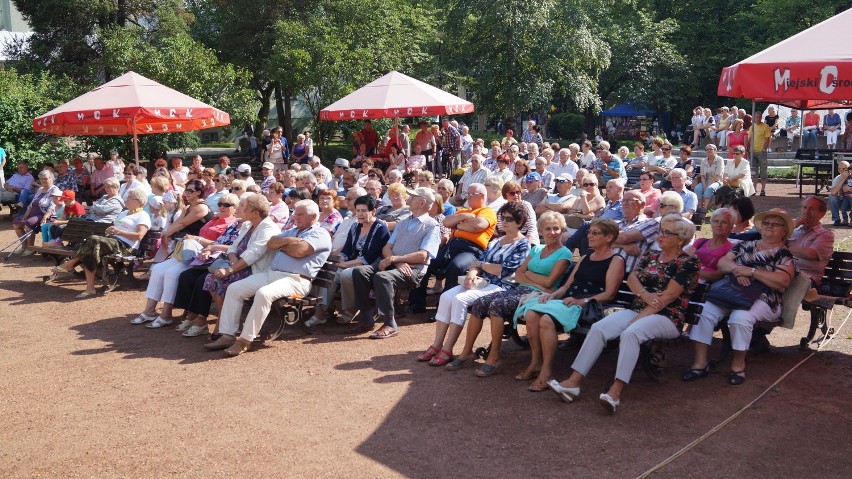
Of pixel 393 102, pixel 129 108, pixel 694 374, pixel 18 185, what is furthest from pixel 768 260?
pixel 18 185

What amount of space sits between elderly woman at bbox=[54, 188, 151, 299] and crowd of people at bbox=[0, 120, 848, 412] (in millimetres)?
17

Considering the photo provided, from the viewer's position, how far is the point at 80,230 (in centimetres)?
1066

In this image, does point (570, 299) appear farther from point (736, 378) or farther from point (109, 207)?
point (109, 207)

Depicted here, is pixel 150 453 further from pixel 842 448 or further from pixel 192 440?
pixel 842 448

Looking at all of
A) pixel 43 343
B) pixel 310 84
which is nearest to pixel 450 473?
pixel 43 343

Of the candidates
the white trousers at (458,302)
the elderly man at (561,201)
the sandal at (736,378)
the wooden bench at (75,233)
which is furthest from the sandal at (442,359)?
the wooden bench at (75,233)

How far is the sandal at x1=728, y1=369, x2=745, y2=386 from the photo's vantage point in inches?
237

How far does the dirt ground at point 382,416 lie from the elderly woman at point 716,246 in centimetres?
76

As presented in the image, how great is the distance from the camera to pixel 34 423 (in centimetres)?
593

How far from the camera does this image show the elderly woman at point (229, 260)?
777 centimetres

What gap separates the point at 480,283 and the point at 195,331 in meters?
3.01

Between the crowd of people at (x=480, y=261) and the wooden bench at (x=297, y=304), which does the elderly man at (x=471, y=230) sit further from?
the wooden bench at (x=297, y=304)

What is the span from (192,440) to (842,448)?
410cm

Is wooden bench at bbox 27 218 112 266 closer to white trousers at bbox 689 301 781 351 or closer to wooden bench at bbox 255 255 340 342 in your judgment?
wooden bench at bbox 255 255 340 342
